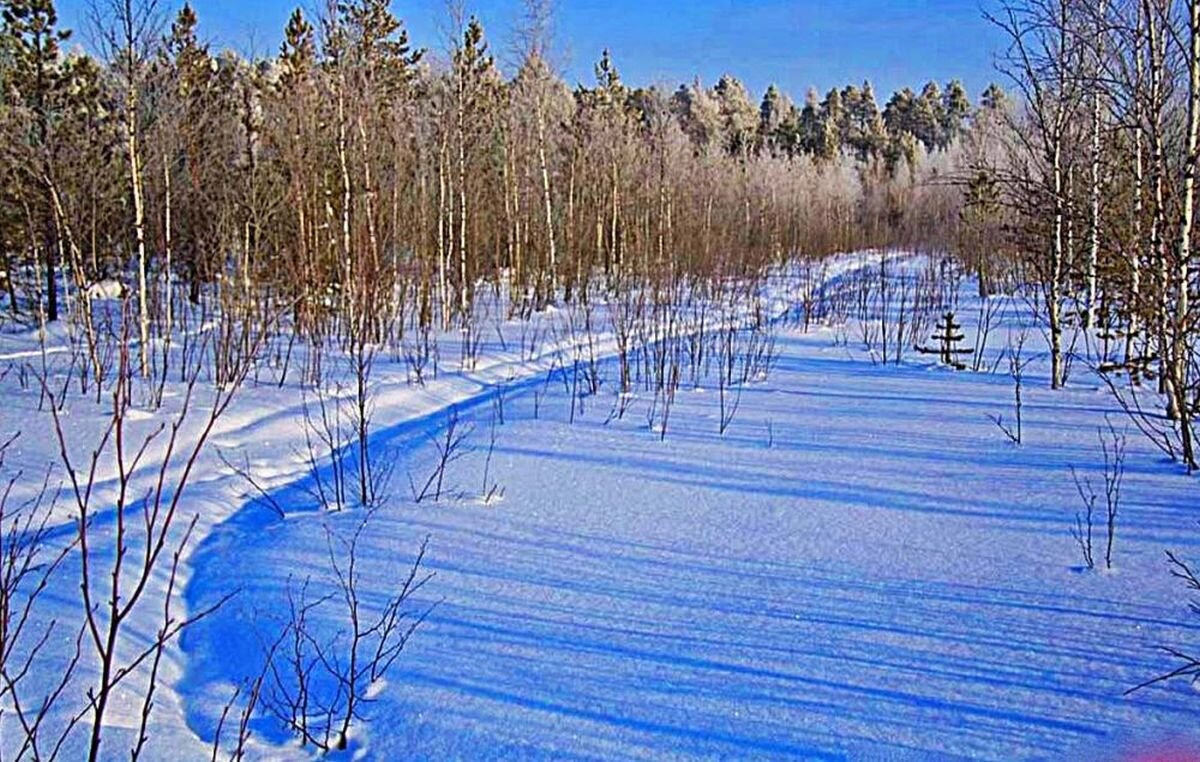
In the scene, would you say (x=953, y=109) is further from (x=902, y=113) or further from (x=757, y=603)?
(x=757, y=603)

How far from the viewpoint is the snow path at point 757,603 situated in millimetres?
2699

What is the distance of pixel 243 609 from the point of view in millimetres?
3820

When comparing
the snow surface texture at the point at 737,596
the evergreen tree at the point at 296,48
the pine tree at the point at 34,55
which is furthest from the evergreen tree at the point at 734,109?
the snow surface texture at the point at 737,596

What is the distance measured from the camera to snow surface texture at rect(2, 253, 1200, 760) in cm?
270

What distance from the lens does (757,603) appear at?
361 cm

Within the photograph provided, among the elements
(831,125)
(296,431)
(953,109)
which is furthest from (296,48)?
(953,109)

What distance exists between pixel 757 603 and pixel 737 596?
0.10 m

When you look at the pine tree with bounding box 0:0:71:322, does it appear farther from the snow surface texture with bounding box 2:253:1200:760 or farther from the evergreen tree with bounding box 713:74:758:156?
the evergreen tree with bounding box 713:74:758:156

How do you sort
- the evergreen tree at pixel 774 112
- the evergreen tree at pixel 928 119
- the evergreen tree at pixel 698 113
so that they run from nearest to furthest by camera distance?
1. the evergreen tree at pixel 698 113
2. the evergreen tree at pixel 774 112
3. the evergreen tree at pixel 928 119

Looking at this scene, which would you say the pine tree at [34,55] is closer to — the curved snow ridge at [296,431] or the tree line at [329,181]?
the tree line at [329,181]

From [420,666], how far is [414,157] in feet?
51.5

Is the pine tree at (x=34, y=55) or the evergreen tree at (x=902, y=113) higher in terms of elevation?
the evergreen tree at (x=902, y=113)

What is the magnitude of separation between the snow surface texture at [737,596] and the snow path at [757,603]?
0.04 feet

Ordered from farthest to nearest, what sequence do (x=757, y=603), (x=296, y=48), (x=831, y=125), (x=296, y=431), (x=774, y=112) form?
(x=774, y=112)
(x=831, y=125)
(x=296, y=48)
(x=296, y=431)
(x=757, y=603)
